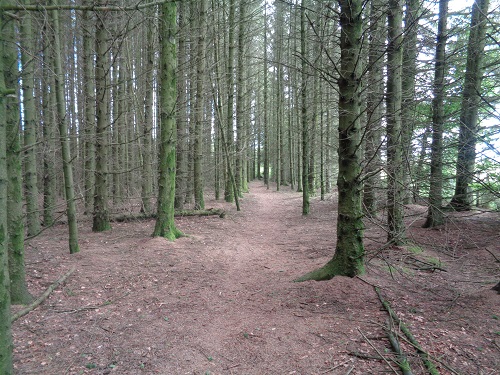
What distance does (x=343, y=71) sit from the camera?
14.9ft

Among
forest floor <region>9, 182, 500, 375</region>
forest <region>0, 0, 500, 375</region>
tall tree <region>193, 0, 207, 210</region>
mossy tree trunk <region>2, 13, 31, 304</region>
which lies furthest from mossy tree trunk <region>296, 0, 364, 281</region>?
tall tree <region>193, 0, 207, 210</region>

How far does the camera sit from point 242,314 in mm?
4344

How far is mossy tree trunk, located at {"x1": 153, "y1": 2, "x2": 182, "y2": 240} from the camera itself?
24.8ft

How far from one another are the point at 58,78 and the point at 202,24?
7.60 m

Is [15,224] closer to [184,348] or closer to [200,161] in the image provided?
[184,348]

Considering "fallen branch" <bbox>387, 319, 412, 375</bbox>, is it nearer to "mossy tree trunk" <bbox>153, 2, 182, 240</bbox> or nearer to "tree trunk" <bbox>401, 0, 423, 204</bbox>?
"tree trunk" <bbox>401, 0, 423, 204</bbox>

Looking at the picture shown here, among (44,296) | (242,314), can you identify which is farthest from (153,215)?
(242,314)

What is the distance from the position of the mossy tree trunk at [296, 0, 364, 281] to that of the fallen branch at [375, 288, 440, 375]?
Answer: 0.68 metres

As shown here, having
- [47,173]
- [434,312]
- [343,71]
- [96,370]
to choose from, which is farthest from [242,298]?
[47,173]

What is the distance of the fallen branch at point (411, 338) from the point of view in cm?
279

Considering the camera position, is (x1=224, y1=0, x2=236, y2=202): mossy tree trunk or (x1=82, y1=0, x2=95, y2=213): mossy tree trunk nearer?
Result: (x1=82, y1=0, x2=95, y2=213): mossy tree trunk

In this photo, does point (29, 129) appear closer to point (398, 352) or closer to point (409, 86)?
point (398, 352)

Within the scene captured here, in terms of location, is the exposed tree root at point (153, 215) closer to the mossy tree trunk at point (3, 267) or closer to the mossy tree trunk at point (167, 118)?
the mossy tree trunk at point (167, 118)

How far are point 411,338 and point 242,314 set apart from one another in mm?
2134
